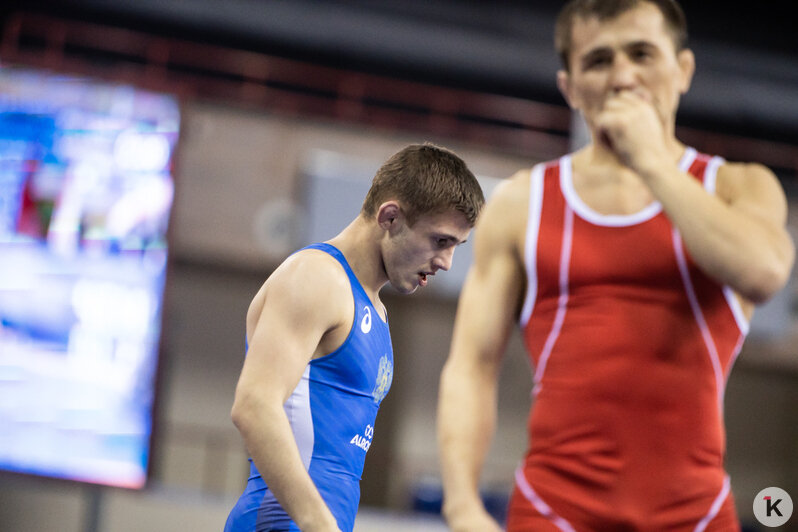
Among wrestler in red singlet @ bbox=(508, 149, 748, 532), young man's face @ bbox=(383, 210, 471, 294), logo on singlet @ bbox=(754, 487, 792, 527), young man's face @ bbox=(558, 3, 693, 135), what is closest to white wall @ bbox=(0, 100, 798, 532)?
young man's face @ bbox=(383, 210, 471, 294)

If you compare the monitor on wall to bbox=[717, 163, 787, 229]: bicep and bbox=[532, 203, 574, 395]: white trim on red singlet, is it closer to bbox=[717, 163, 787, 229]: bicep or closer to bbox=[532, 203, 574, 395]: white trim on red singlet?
bbox=[532, 203, 574, 395]: white trim on red singlet

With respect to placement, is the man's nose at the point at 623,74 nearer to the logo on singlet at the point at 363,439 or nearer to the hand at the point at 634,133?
the hand at the point at 634,133

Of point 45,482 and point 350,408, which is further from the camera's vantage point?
point 45,482

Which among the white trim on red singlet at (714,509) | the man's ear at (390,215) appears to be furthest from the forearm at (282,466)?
the white trim on red singlet at (714,509)

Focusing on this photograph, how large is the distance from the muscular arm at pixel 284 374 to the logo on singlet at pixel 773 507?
90 centimetres

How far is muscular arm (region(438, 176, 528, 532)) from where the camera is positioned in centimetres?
169

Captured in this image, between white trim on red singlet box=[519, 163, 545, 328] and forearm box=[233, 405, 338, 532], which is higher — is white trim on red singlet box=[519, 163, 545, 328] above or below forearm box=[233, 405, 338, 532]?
above

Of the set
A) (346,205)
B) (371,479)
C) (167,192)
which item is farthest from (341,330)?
(371,479)

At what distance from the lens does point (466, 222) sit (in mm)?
2260

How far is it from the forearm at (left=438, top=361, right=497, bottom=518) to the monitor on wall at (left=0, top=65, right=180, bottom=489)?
17.3 feet

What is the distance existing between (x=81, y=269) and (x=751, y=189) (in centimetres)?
594

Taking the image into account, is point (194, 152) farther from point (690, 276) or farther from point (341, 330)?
point (690, 276)

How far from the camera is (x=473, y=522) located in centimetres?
163

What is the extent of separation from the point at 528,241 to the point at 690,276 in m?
0.31
